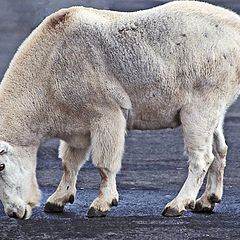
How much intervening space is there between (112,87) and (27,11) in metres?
10.3

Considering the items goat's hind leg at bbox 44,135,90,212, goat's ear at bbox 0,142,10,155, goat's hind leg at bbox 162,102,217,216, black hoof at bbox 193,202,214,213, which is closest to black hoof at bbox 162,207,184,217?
goat's hind leg at bbox 162,102,217,216

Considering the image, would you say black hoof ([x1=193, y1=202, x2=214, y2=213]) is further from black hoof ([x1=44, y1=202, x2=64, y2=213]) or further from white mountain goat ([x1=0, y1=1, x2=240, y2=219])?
black hoof ([x1=44, y1=202, x2=64, y2=213])

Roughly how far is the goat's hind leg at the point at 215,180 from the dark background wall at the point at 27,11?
850cm

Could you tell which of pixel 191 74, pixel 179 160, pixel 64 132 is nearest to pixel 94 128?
pixel 64 132

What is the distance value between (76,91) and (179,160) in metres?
3.57

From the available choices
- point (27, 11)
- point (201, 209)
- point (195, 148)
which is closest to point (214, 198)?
point (201, 209)

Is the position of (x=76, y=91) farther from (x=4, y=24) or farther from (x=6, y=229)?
(x=4, y=24)

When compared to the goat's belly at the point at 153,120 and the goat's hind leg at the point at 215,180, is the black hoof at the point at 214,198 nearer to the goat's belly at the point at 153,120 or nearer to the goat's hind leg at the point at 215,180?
the goat's hind leg at the point at 215,180

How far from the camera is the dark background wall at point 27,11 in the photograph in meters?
18.5

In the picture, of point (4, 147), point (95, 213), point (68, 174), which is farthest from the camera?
point (68, 174)

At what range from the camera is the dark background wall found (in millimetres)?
18453

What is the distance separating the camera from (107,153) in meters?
9.39

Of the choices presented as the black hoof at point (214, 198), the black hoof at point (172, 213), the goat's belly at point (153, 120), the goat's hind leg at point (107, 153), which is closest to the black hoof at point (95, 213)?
the goat's hind leg at point (107, 153)

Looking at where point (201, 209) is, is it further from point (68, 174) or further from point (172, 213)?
point (68, 174)
